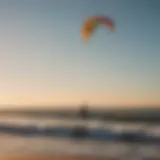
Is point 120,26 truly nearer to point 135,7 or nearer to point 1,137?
point 135,7

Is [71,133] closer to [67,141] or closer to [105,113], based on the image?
[67,141]

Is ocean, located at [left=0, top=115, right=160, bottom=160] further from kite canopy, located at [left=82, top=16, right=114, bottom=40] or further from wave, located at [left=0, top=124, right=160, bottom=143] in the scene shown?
kite canopy, located at [left=82, top=16, right=114, bottom=40]

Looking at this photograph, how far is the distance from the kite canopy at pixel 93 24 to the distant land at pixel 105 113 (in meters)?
0.33

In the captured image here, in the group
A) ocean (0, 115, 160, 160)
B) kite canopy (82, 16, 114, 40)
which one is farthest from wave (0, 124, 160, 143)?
kite canopy (82, 16, 114, 40)

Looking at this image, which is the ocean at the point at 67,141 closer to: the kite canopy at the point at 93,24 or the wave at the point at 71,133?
the wave at the point at 71,133

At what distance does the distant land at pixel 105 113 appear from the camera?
1.71 meters

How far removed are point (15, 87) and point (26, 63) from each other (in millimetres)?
120

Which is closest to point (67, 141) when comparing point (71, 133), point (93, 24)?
point (71, 133)

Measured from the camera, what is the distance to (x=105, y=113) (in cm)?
175

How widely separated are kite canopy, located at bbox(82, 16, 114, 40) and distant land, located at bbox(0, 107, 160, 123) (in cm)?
33

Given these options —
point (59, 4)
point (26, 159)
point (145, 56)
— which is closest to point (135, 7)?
point (145, 56)

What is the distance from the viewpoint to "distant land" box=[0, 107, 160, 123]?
1714mm

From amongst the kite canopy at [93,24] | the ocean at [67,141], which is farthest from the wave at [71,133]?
the kite canopy at [93,24]

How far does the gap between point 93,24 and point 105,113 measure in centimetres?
39
